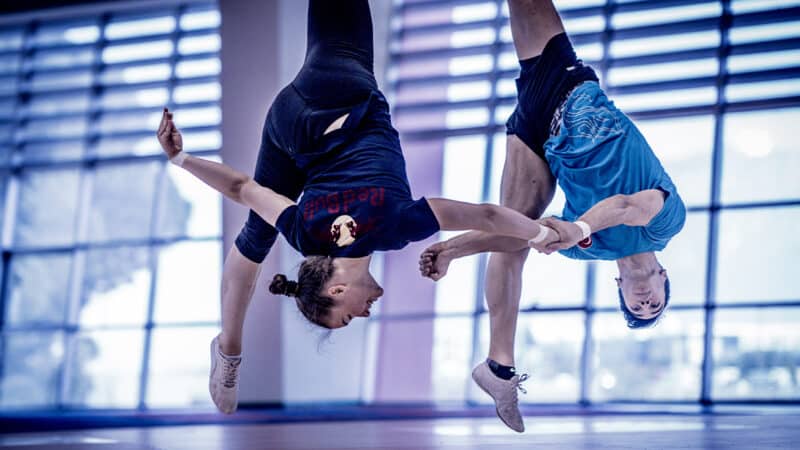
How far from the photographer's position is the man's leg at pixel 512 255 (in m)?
4.02

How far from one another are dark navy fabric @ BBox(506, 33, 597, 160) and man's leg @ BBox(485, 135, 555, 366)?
7 cm

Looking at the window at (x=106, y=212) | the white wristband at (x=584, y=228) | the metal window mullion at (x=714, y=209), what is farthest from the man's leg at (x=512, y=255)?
the window at (x=106, y=212)

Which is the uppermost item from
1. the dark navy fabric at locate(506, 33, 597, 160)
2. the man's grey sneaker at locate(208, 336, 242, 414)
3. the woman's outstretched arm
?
the dark navy fabric at locate(506, 33, 597, 160)

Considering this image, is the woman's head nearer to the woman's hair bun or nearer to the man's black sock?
the woman's hair bun

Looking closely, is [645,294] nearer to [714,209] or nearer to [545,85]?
[545,85]

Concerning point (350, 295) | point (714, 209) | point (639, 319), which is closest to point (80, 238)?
point (714, 209)

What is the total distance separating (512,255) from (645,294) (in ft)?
2.01

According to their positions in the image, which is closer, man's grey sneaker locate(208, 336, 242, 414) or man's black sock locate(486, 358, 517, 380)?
man's black sock locate(486, 358, 517, 380)

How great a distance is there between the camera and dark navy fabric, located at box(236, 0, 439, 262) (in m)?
3.18

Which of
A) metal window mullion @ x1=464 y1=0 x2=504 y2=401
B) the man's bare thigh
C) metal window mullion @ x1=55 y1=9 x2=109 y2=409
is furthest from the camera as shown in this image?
metal window mullion @ x1=55 y1=9 x2=109 y2=409

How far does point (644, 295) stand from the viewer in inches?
158

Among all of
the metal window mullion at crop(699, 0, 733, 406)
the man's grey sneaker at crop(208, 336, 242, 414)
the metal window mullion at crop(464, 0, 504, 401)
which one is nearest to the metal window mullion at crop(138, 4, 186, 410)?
the metal window mullion at crop(464, 0, 504, 401)

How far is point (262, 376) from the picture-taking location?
9.33m

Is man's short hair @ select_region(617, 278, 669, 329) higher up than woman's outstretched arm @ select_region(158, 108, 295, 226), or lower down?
lower down
